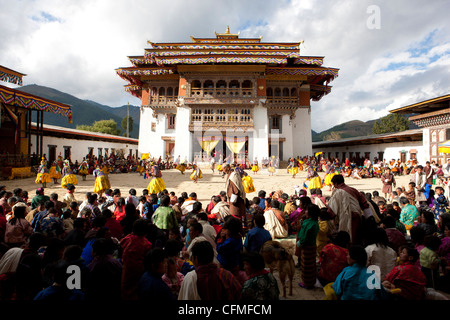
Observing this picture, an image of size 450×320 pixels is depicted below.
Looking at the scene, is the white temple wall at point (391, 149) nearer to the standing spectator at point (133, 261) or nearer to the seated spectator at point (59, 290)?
the standing spectator at point (133, 261)

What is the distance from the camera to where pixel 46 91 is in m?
153

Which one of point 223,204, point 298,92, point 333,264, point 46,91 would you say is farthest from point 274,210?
point 46,91

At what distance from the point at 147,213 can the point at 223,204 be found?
1730 mm

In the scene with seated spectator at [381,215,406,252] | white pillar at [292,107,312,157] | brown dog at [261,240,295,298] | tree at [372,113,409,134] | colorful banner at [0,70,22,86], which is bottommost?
brown dog at [261,240,295,298]

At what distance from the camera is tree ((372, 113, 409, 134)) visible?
43812mm

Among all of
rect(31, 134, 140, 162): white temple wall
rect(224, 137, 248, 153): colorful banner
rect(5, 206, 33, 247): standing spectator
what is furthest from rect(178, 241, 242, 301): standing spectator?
rect(31, 134, 140, 162): white temple wall

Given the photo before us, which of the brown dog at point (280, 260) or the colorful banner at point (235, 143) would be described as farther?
the colorful banner at point (235, 143)

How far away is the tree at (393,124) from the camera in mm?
43812

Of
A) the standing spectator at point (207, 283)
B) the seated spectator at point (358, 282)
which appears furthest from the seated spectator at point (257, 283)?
the seated spectator at point (358, 282)

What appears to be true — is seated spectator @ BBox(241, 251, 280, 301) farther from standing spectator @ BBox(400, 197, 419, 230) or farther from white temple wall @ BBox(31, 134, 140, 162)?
white temple wall @ BBox(31, 134, 140, 162)

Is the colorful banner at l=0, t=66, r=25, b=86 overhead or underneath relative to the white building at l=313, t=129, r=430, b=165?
overhead

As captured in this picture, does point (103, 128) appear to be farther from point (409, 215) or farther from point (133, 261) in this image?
point (133, 261)

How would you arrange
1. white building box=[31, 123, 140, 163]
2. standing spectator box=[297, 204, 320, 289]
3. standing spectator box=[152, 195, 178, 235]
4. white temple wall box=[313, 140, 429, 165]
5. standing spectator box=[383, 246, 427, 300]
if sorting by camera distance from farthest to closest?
white building box=[31, 123, 140, 163], white temple wall box=[313, 140, 429, 165], standing spectator box=[152, 195, 178, 235], standing spectator box=[297, 204, 320, 289], standing spectator box=[383, 246, 427, 300]
